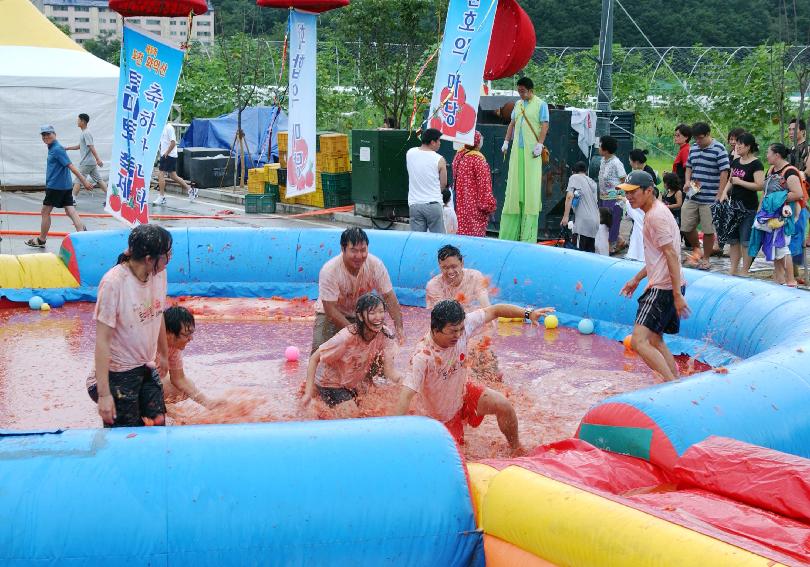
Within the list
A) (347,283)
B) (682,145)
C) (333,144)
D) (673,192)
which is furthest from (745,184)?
(333,144)

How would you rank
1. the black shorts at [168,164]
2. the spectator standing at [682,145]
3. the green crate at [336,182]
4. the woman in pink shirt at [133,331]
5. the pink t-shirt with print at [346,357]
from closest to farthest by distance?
the woman in pink shirt at [133,331] → the pink t-shirt with print at [346,357] → the spectator standing at [682,145] → the green crate at [336,182] → the black shorts at [168,164]

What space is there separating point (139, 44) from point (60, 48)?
1198 centimetres

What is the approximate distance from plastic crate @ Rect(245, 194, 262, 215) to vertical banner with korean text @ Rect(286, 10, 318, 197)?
498cm

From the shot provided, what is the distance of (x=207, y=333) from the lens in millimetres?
9219

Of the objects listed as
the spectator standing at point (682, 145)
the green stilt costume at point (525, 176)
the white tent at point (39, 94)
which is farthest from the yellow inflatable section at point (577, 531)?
the white tent at point (39, 94)

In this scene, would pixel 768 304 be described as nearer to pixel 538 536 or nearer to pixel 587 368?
pixel 587 368

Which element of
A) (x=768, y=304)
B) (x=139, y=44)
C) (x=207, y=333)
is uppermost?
(x=139, y=44)

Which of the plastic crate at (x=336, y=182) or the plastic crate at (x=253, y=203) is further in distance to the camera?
the plastic crate at (x=253, y=203)

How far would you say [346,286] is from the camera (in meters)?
6.93

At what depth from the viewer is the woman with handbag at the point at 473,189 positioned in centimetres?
1095

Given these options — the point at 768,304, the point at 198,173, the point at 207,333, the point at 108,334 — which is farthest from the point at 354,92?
the point at 108,334

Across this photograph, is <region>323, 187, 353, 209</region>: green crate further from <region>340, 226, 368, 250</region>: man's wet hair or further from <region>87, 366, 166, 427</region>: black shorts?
<region>87, 366, 166, 427</region>: black shorts

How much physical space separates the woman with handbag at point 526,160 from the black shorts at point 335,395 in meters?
6.03

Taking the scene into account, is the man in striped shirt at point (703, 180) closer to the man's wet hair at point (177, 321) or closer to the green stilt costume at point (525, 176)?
the green stilt costume at point (525, 176)
